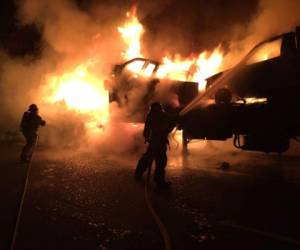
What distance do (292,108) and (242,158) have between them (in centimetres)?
382

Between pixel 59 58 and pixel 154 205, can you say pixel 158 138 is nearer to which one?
pixel 154 205

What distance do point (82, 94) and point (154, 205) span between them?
11.3m

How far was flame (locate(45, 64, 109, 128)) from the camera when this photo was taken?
14828mm

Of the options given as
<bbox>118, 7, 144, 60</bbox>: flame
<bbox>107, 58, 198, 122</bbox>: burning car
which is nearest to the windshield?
<bbox>107, 58, 198, 122</bbox>: burning car

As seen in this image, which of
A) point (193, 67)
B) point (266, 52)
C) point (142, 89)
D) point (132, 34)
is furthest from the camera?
point (132, 34)

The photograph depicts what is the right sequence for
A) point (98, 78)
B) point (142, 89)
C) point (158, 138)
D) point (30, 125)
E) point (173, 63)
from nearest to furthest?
1. point (158, 138)
2. point (30, 125)
3. point (142, 89)
4. point (173, 63)
5. point (98, 78)

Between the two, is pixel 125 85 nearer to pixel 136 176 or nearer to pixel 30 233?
pixel 136 176

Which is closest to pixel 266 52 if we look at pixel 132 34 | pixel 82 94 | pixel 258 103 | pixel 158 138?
pixel 258 103

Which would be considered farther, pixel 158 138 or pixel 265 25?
pixel 265 25

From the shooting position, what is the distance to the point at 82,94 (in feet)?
51.2

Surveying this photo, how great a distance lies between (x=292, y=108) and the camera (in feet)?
19.7

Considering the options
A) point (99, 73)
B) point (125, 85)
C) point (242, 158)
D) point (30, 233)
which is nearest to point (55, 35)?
point (99, 73)

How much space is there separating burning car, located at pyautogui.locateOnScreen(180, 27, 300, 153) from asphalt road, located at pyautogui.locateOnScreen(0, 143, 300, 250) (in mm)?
814

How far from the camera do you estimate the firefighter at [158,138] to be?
6.12 metres
